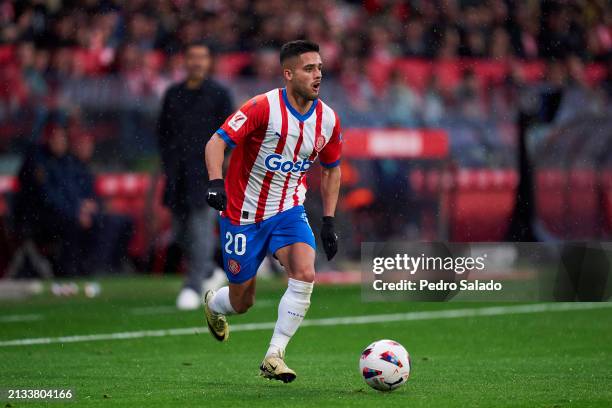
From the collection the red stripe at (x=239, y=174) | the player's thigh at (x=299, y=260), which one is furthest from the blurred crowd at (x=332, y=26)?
the player's thigh at (x=299, y=260)

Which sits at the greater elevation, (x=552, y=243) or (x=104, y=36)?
(x=104, y=36)

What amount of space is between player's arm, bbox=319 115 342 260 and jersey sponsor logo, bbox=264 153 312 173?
0.19 metres

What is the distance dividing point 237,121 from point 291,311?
1141mm

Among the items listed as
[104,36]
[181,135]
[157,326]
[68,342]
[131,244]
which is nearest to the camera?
[68,342]

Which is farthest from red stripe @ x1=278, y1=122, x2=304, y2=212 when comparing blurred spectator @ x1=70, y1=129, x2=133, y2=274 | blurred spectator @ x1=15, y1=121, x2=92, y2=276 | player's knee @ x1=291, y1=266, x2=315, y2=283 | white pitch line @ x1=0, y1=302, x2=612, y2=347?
blurred spectator @ x1=70, y1=129, x2=133, y2=274

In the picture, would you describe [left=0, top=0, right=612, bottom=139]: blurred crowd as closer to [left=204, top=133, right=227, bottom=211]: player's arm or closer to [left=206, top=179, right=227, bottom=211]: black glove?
[left=204, top=133, right=227, bottom=211]: player's arm

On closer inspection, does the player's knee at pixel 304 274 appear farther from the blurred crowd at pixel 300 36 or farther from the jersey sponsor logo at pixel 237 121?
the blurred crowd at pixel 300 36

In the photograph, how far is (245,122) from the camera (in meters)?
7.54

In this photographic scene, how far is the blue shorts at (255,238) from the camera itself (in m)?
7.67

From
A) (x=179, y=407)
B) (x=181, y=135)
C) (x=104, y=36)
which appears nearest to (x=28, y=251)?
(x=181, y=135)

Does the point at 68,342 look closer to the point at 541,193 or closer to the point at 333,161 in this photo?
the point at 333,161

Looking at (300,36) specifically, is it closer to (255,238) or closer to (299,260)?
(255,238)

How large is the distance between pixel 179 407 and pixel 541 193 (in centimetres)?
969

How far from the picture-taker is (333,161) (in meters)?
7.93
